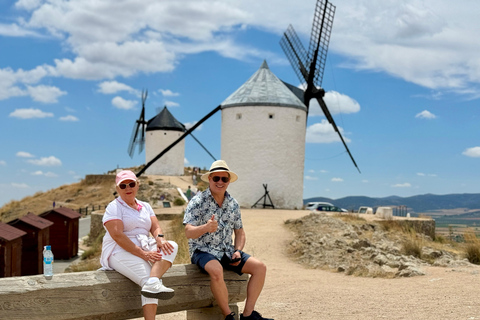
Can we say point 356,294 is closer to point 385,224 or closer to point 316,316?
point 316,316

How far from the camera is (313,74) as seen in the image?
25766 mm

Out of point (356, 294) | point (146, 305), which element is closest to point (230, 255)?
point (146, 305)

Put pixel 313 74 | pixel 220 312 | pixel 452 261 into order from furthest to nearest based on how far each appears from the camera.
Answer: pixel 313 74, pixel 452 261, pixel 220 312

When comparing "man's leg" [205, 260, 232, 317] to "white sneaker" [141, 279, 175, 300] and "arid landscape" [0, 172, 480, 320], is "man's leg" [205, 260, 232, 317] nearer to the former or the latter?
"white sneaker" [141, 279, 175, 300]

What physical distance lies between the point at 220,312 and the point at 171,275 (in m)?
0.84

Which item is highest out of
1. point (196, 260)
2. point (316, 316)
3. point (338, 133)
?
point (338, 133)

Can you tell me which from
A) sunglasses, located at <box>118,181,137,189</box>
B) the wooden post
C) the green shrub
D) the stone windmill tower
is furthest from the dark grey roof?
sunglasses, located at <box>118,181,137,189</box>

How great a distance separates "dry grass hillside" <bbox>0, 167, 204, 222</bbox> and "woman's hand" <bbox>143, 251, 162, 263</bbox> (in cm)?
2666

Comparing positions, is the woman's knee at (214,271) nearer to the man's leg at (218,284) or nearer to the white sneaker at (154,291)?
the man's leg at (218,284)

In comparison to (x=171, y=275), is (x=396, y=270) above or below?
below

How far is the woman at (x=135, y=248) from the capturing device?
4.50 metres

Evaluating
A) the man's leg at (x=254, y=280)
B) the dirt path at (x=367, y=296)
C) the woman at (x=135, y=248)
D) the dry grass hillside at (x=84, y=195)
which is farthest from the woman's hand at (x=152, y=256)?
the dry grass hillside at (x=84, y=195)

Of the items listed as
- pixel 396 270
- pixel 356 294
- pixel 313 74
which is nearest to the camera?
pixel 356 294

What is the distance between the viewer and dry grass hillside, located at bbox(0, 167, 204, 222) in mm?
34031
